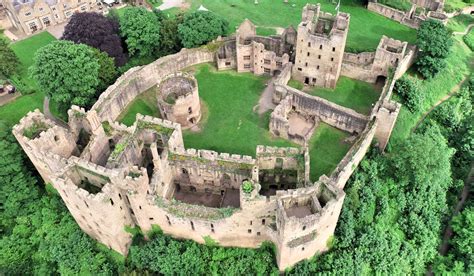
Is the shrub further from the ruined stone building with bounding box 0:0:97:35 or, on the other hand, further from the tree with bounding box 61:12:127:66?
the ruined stone building with bounding box 0:0:97:35

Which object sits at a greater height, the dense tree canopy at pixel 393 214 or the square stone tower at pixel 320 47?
the square stone tower at pixel 320 47

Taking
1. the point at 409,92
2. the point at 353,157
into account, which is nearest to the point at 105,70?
the point at 353,157

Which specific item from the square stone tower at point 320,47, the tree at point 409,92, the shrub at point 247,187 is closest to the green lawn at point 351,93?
the square stone tower at point 320,47

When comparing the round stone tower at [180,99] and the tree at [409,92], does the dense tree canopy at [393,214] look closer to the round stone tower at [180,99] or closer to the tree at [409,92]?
the tree at [409,92]

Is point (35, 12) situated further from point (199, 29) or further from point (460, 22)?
point (460, 22)

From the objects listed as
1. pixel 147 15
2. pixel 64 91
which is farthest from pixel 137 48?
pixel 64 91
